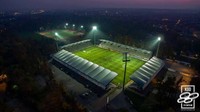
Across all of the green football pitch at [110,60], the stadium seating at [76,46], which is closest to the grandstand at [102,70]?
the green football pitch at [110,60]

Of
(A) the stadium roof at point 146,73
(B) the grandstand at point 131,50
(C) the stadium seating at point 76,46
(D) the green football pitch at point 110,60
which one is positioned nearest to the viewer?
(A) the stadium roof at point 146,73

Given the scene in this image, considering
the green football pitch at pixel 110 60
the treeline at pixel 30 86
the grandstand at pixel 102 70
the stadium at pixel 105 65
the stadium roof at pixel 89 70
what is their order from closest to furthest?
the treeline at pixel 30 86
the grandstand at pixel 102 70
the stadium roof at pixel 89 70
the stadium at pixel 105 65
the green football pitch at pixel 110 60

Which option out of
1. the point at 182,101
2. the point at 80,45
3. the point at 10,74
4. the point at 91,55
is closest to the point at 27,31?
the point at 80,45

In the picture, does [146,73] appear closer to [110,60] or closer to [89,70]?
[89,70]

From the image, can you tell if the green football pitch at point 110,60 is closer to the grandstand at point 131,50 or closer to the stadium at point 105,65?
the stadium at point 105,65

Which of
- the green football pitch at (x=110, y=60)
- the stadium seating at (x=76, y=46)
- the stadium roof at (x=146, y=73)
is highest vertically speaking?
the stadium seating at (x=76, y=46)

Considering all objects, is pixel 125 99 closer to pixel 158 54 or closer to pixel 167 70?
pixel 167 70

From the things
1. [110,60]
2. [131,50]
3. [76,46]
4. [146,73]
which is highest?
[76,46]

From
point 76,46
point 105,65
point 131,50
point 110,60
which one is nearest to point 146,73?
point 105,65
